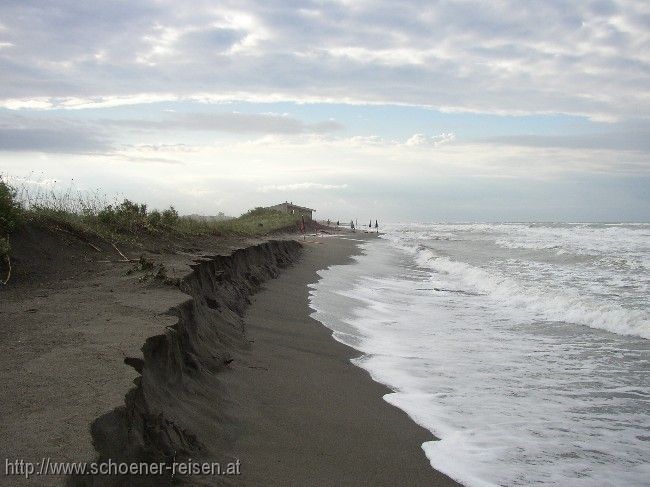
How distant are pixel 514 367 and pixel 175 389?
5059 mm

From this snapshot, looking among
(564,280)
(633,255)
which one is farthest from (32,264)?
(633,255)

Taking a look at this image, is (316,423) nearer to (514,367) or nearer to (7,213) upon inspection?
(514,367)

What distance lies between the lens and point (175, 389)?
4.90 meters

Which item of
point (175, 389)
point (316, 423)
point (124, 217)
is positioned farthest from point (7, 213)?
point (316, 423)

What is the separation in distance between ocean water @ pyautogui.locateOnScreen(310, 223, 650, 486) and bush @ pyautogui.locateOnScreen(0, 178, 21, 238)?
5530mm

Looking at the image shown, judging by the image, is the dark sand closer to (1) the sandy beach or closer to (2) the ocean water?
(1) the sandy beach

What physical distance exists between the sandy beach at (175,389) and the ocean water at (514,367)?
0.56m

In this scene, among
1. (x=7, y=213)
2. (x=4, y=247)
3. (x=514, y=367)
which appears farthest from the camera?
(x=7, y=213)

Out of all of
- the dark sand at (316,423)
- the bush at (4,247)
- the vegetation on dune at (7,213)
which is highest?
the vegetation on dune at (7,213)

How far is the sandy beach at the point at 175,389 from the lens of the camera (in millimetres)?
3420

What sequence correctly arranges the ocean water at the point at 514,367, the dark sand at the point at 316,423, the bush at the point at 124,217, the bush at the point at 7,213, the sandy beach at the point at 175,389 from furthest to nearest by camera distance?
the bush at the point at 124,217, the bush at the point at 7,213, the ocean water at the point at 514,367, the dark sand at the point at 316,423, the sandy beach at the point at 175,389

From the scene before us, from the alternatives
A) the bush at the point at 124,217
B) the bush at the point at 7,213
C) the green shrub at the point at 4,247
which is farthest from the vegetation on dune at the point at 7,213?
the bush at the point at 124,217

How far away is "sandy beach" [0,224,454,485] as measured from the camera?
3420 mm

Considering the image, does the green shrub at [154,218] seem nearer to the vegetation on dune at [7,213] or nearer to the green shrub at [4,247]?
the vegetation on dune at [7,213]
